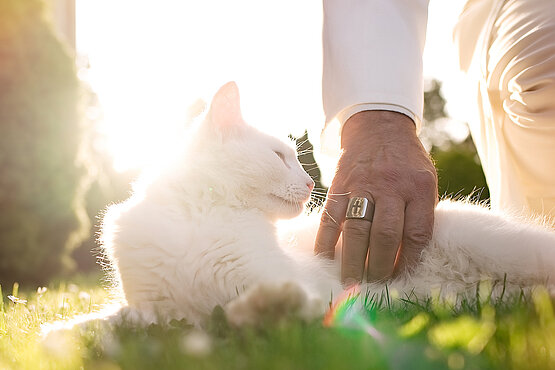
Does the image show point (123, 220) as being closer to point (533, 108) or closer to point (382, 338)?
point (382, 338)

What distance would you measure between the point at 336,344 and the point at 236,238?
740mm

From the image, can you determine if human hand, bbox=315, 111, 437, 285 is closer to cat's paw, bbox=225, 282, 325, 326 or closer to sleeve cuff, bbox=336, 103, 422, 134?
sleeve cuff, bbox=336, 103, 422, 134

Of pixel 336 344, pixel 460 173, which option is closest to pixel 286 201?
pixel 336 344

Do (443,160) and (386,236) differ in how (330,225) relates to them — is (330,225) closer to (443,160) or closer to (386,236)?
(386,236)

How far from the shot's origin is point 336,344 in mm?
999

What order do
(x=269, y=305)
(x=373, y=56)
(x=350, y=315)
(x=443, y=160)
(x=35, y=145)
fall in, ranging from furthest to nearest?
(x=443, y=160) → (x=35, y=145) → (x=373, y=56) → (x=350, y=315) → (x=269, y=305)

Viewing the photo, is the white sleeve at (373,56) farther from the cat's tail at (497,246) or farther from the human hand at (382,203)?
the cat's tail at (497,246)

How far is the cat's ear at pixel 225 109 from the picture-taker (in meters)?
1.90

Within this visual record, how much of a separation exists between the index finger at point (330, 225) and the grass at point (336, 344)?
17.0 inches

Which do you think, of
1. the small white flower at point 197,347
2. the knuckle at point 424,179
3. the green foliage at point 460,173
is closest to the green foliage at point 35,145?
the knuckle at point 424,179

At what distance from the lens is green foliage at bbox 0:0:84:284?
629 centimetres

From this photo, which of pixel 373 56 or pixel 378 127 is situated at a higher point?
pixel 373 56

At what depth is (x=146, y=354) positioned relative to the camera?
3.36 ft

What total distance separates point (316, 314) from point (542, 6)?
73.7 inches
